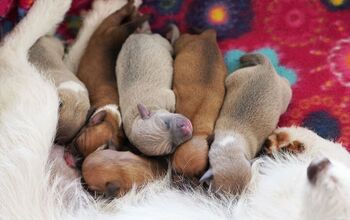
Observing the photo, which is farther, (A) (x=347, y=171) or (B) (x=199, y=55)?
(B) (x=199, y=55)

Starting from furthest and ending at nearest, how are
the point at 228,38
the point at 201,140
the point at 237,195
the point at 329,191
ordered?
the point at 228,38, the point at 201,140, the point at 237,195, the point at 329,191

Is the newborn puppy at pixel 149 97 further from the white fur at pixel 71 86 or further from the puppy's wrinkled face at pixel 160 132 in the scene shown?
the white fur at pixel 71 86

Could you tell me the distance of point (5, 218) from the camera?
1.44 metres

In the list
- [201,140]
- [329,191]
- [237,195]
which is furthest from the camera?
Result: [201,140]

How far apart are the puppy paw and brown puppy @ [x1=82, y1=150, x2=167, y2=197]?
0.34 m

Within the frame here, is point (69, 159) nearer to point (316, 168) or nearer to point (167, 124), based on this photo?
point (167, 124)

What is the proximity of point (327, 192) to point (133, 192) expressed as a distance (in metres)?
0.48

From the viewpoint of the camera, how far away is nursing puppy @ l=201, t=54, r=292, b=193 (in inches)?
63.4

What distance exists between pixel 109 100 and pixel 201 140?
342 mm

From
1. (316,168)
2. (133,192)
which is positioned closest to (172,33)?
(133,192)

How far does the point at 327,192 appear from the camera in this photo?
140 cm

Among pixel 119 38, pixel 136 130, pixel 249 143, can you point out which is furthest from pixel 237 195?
pixel 119 38

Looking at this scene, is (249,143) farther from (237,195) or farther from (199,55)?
(199,55)

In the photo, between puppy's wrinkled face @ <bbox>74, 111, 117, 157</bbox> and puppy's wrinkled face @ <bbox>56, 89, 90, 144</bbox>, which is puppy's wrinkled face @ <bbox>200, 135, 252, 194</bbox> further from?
puppy's wrinkled face @ <bbox>56, 89, 90, 144</bbox>
